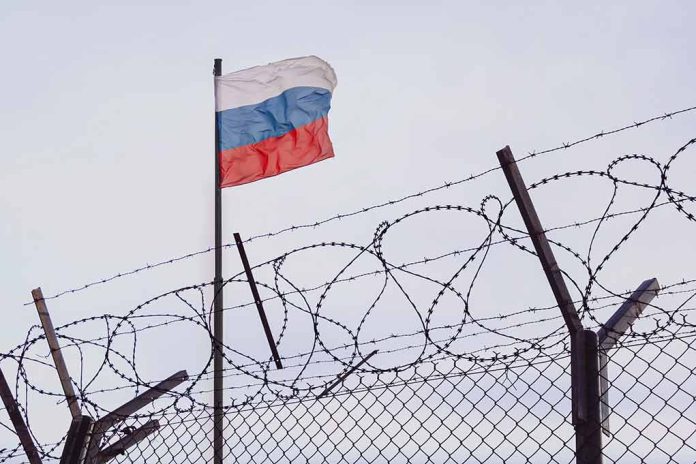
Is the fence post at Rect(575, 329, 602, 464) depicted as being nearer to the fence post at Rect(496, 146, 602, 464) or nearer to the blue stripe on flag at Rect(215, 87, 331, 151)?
the fence post at Rect(496, 146, 602, 464)

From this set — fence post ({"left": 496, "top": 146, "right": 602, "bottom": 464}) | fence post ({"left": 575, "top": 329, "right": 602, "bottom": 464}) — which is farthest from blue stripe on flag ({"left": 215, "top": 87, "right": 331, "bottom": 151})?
fence post ({"left": 575, "top": 329, "right": 602, "bottom": 464})

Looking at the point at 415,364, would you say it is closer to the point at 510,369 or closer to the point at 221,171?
the point at 510,369

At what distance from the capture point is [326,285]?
17.9 ft

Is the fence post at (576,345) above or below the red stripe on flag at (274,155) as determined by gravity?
below

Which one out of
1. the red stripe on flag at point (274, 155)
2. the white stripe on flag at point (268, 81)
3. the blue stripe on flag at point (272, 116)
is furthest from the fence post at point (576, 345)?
the white stripe on flag at point (268, 81)

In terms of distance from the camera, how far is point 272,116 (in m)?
12.2

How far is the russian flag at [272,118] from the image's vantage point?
38.8 feet

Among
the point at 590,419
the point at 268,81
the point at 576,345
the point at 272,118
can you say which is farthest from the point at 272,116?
the point at 590,419

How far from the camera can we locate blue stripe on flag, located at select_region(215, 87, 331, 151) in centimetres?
1203

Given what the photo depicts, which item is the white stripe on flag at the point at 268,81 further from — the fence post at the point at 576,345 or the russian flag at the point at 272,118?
the fence post at the point at 576,345

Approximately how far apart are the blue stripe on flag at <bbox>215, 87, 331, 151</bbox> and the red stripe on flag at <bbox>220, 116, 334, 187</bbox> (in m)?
0.09

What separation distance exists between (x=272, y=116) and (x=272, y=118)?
3cm

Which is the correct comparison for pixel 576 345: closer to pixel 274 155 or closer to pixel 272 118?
pixel 274 155

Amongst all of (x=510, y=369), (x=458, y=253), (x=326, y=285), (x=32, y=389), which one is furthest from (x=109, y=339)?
(x=510, y=369)
